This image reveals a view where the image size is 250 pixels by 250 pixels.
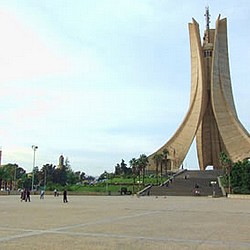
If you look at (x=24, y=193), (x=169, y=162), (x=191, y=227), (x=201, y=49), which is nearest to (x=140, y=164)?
(x=169, y=162)

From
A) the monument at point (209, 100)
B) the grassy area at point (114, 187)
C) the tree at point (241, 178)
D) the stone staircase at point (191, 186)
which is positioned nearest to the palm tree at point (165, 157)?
the monument at point (209, 100)

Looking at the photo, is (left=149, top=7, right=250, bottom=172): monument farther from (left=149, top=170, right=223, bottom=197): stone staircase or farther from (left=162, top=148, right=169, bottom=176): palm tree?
(left=149, top=170, right=223, bottom=197): stone staircase

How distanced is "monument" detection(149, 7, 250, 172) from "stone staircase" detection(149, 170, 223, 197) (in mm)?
5553

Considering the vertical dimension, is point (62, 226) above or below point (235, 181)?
below

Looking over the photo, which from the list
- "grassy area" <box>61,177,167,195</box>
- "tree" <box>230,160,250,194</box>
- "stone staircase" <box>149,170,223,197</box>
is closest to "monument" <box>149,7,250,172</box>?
"stone staircase" <box>149,170,223,197</box>

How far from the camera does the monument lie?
5253 cm

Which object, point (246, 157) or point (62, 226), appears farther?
point (246, 157)

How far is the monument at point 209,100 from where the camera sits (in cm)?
5253

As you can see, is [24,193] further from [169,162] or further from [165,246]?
[169,162]

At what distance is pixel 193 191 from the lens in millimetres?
36656

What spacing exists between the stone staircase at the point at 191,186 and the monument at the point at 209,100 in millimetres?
5553

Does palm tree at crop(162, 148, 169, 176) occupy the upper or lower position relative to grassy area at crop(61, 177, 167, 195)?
upper

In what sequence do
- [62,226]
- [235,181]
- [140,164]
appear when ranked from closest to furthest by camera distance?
1. [62,226]
2. [235,181]
3. [140,164]

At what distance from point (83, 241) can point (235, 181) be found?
1258 inches
